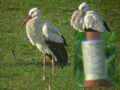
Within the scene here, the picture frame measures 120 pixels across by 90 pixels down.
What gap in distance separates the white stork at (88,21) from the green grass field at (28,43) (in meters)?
0.53

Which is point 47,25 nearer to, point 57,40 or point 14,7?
point 57,40

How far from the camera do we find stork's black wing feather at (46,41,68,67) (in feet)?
24.8

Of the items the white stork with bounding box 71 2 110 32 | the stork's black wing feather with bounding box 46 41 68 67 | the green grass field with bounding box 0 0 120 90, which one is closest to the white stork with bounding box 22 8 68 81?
the stork's black wing feather with bounding box 46 41 68 67

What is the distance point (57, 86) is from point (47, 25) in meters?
1.17

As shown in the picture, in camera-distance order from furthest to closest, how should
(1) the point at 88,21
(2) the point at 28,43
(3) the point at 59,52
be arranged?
1. (2) the point at 28,43
2. (1) the point at 88,21
3. (3) the point at 59,52

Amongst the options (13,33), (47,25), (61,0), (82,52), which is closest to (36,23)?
(47,25)

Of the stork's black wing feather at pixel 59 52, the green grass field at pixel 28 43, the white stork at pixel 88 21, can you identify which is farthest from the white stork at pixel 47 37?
the white stork at pixel 88 21

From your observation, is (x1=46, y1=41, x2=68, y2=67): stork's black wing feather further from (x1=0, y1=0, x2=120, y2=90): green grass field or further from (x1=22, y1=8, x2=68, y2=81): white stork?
(x1=0, y1=0, x2=120, y2=90): green grass field

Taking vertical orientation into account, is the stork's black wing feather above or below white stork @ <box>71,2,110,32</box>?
below

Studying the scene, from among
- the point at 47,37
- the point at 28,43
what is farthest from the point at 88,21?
the point at 47,37

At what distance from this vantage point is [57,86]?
7.03 m

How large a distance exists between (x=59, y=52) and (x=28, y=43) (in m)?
2.49

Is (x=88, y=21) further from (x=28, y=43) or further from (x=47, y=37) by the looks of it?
(x=47, y=37)

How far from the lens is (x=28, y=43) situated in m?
9.97
